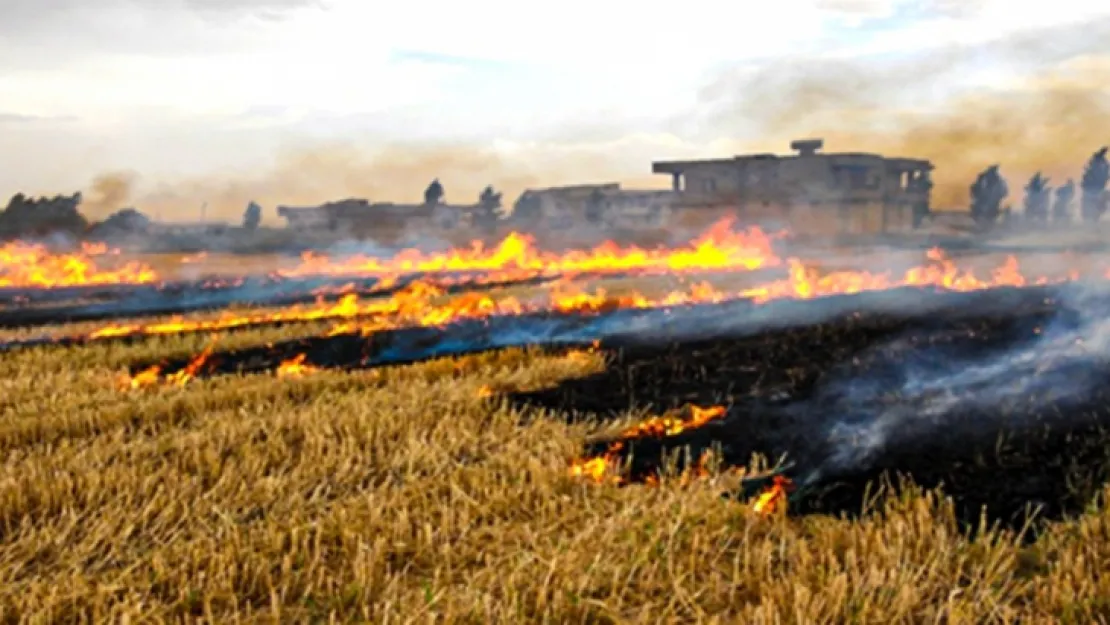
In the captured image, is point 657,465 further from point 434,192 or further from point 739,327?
point 434,192

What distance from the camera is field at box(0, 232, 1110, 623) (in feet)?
17.6

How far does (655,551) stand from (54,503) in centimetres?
394

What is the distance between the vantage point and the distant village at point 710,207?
37844 millimetres

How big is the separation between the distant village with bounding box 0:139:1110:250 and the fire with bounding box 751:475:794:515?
30.0 metres

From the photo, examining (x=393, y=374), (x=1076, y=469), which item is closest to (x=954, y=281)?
(x=393, y=374)

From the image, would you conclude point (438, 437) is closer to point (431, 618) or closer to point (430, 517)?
point (430, 517)

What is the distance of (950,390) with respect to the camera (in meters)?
10.7

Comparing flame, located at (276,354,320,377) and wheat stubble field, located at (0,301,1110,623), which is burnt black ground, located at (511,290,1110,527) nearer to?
wheat stubble field, located at (0,301,1110,623)

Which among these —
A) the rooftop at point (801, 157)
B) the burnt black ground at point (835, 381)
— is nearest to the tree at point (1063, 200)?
the rooftop at point (801, 157)

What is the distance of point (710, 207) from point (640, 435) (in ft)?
105

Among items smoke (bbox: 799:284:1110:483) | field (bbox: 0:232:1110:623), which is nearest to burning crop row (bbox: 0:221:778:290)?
smoke (bbox: 799:284:1110:483)

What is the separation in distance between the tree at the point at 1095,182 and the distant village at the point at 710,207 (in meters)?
0.07

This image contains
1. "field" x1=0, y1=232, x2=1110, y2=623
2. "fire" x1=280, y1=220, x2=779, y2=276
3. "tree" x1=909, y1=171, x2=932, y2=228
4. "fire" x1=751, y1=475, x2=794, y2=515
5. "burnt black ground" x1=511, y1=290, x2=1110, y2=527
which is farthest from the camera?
"tree" x1=909, y1=171, x2=932, y2=228

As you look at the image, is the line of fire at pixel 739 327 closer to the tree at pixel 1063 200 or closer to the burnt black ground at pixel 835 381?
the burnt black ground at pixel 835 381
